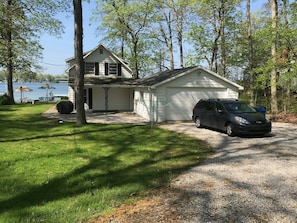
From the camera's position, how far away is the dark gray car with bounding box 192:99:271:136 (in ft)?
40.8

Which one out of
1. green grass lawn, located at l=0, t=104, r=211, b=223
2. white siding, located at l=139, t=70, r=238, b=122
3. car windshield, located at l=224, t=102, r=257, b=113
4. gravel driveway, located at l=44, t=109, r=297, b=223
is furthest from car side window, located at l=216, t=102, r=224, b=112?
gravel driveway, located at l=44, t=109, r=297, b=223

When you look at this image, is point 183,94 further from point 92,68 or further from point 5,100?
point 5,100

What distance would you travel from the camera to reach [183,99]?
746 inches

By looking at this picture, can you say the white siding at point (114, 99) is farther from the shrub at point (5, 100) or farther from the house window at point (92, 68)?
the shrub at point (5, 100)

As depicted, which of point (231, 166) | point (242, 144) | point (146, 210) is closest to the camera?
point (146, 210)

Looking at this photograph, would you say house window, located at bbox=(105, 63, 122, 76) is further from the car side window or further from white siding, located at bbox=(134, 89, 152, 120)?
the car side window

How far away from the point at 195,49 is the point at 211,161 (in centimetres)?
2629

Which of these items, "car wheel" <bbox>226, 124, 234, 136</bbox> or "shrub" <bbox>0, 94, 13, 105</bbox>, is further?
"shrub" <bbox>0, 94, 13, 105</bbox>

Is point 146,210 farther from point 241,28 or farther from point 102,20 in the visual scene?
point 102,20

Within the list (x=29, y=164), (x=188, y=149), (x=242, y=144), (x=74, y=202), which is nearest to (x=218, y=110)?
(x=242, y=144)

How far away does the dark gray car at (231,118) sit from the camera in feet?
40.8

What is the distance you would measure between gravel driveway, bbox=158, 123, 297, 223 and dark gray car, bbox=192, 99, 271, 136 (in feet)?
6.16

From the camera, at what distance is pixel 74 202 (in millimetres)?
5438

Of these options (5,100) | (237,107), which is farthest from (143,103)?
(5,100)
